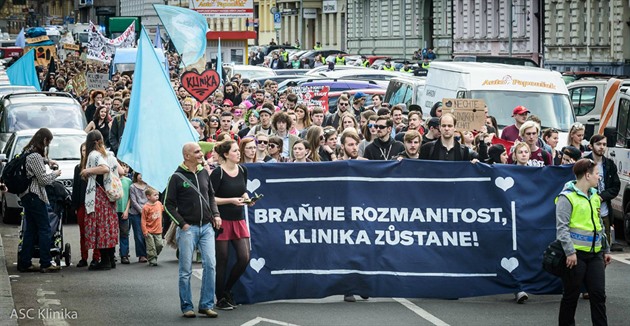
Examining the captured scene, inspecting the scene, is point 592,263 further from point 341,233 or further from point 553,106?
point 553,106

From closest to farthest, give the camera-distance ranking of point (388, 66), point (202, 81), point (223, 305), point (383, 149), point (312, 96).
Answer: point (223, 305)
point (383, 149)
point (202, 81)
point (312, 96)
point (388, 66)

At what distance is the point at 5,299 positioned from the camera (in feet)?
44.9

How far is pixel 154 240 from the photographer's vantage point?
1709cm

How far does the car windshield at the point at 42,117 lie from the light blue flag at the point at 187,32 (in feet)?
18.2

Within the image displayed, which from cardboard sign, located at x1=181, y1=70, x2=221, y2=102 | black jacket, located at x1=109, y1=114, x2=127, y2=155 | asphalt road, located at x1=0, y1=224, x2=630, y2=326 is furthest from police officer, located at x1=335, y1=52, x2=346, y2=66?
asphalt road, located at x1=0, y1=224, x2=630, y2=326

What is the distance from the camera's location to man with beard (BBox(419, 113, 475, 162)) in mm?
14805

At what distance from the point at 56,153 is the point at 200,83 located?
4.87m

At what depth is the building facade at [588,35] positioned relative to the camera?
2205 inches

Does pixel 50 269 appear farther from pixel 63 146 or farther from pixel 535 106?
pixel 535 106

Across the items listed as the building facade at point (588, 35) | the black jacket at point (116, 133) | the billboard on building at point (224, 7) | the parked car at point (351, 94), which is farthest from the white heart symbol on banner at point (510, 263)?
the building facade at point (588, 35)

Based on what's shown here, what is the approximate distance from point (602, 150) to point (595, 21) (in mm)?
44049

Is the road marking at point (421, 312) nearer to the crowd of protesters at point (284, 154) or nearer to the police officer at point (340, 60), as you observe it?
the crowd of protesters at point (284, 154)

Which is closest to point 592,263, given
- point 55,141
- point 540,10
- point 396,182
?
point 396,182

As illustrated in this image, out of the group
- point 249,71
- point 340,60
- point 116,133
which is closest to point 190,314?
point 116,133
